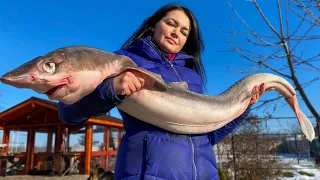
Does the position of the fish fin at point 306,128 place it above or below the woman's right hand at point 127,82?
below

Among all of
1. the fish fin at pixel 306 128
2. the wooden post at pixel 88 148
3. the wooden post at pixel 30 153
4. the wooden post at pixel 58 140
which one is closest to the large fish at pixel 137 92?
the fish fin at pixel 306 128

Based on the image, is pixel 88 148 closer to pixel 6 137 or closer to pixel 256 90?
pixel 6 137

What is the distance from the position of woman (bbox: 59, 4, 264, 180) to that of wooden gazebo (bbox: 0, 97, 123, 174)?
39.3ft

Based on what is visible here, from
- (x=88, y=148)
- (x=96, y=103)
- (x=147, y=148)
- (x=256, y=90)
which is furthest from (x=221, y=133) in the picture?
(x=88, y=148)

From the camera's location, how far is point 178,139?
2.14 meters

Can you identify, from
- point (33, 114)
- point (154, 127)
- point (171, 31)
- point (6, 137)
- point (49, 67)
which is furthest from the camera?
point (6, 137)

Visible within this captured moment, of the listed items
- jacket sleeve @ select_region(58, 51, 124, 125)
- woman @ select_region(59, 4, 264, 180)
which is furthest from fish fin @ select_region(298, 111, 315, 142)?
jacket sleeve @ select_region(58, 51, 124, 125)

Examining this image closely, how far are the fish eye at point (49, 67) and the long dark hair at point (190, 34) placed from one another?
1163 millimetres

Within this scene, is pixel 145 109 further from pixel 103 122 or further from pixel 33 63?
pixel 103 122

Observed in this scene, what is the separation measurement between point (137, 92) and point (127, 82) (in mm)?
208

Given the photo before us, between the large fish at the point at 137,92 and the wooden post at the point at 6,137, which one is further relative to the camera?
the wooden post at the point at 6,137

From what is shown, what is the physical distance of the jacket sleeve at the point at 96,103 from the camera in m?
1.80

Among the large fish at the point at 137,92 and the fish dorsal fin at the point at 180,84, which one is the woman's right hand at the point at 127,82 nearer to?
the large fish at the point at 137,92

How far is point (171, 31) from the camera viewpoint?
2629 mm
